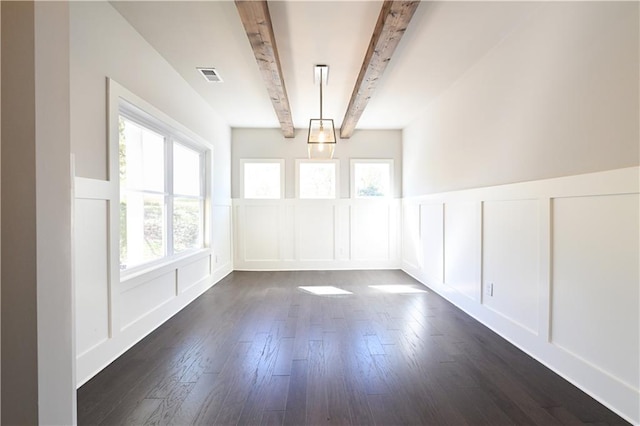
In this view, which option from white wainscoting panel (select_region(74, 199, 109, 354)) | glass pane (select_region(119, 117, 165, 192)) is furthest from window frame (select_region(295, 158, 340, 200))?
white wainscoting panel (select_region(74, 199, 109, 354))

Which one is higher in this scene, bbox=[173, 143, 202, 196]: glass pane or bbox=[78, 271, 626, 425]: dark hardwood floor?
bbox=[173, 143, 202, 196]: glass pane

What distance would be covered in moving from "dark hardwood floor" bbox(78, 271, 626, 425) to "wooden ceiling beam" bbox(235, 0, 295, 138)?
2.38m

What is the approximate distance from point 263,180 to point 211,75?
2393 millimetres

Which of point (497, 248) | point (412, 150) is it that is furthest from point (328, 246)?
point (497, 248)

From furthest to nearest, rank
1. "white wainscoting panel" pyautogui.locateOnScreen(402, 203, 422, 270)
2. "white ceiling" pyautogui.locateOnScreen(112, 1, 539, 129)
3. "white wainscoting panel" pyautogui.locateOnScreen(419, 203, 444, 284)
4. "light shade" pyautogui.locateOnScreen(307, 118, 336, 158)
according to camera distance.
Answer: "white wainscoting panel" pyautogui.locateOnScreen(402, 203, 422, 270)
"white wainscoting panel" pyautogui.locateOnScreen(419, 203, 444, 284)
"light shade" pyautogui.locateOnScreen(307, 118, 336, 158)
"white ceiling" pyautogui.locateOnScreen(112, 1, 539, 129)

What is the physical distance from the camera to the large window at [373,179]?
5.44 metres

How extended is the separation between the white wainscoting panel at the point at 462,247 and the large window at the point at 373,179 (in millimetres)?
1955

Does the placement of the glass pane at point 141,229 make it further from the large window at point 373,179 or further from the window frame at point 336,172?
the large window at point 373,179

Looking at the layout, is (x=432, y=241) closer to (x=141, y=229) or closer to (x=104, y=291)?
(x=141, y=229)

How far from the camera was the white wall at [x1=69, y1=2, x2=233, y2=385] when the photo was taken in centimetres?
184

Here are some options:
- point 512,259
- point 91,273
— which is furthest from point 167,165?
point 512,259

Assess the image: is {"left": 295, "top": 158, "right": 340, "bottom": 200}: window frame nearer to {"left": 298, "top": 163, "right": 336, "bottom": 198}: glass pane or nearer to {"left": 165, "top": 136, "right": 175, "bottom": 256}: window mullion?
{"left": 298, "top": 163, "right": 336, "bottom": 198}: glass pane

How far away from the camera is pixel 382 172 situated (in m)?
5.48

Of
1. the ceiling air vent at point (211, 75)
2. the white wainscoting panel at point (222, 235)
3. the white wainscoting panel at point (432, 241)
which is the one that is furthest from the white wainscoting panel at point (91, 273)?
the white wainscoting panel at point (432, 241)
